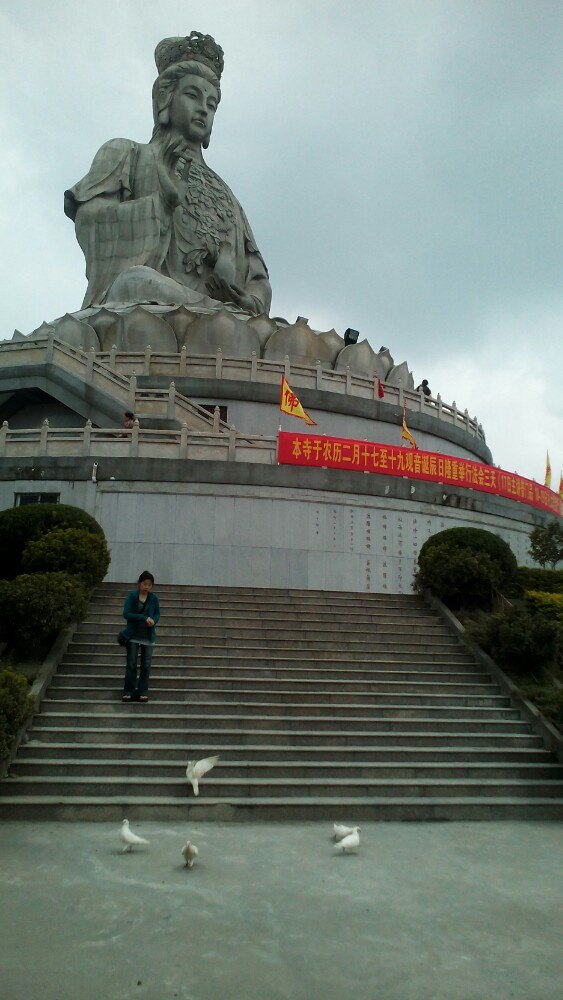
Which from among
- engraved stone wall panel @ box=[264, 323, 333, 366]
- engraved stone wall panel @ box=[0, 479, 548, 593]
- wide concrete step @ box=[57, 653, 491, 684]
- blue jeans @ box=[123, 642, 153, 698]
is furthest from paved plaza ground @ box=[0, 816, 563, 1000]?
engraved stone wall panel @ box=[264, 323, 333, 366]

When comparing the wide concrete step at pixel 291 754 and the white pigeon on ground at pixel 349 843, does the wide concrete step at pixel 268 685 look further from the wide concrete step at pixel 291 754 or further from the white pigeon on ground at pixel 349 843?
the white pigeon on ground at pixel 349 843

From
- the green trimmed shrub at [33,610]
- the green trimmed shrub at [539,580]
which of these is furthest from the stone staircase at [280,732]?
the green trimmed shrub at [539,580]

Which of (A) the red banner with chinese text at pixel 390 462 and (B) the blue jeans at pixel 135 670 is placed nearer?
(B) the blue jeans at pixel 135 670

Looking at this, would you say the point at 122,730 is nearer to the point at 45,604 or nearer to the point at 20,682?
the point at 20,682

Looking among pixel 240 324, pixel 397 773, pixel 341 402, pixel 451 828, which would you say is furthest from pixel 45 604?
pixel 240 324

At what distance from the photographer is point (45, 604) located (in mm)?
9562

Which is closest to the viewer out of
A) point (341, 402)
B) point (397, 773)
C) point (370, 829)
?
point (370, 829)

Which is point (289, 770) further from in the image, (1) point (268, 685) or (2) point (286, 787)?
(1) point (268, 685)

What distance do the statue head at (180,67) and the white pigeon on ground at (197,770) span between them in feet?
93.1

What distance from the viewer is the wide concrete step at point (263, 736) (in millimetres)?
7984

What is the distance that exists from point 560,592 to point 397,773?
666 cm

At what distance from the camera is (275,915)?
15.2 ft

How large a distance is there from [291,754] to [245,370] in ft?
46.7

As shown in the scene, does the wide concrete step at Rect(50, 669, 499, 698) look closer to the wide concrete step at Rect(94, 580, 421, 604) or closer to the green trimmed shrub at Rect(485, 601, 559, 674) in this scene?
the green trimmed shrub at Rect(485, 601, 559, 674)
